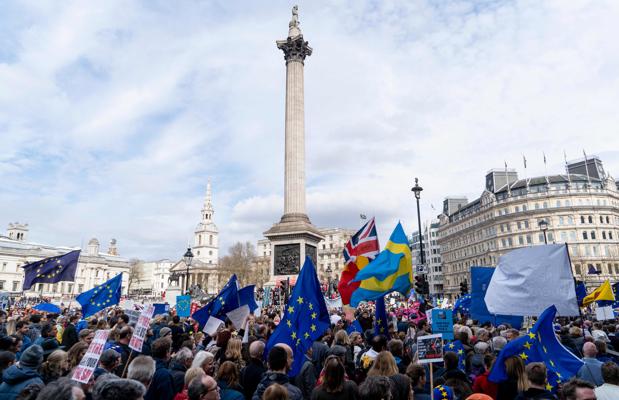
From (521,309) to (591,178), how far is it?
91.4 m

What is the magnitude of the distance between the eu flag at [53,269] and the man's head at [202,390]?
13977 millimetres

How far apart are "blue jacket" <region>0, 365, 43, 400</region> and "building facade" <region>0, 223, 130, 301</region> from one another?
347ft

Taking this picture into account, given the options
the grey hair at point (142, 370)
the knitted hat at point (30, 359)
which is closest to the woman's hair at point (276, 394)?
the grey hair at point (142, 370)

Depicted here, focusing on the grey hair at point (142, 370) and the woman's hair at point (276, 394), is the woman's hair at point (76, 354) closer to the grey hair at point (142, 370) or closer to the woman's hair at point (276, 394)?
the grey hair at point (142, 370)

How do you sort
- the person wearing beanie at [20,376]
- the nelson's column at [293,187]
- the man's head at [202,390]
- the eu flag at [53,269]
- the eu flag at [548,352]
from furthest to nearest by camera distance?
the nelson's column at [293,187] → the eu flag at [53,269] → the eu flag at [548,352] → the person wearing beanie at [20,376] → the man's head at [202,390]

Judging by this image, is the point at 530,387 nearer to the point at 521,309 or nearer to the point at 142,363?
the point at 521,309

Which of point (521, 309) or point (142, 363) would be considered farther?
point (521, 309)

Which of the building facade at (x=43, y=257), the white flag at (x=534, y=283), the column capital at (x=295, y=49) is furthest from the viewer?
the building facade at (x=43, y=257)

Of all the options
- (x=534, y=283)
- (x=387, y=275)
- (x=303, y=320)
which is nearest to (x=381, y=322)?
(x=387, y=275)

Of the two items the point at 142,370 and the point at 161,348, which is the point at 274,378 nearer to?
the point at 142,370

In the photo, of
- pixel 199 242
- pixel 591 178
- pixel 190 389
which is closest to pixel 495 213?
pixel 591 178

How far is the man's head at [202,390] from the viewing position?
450cm

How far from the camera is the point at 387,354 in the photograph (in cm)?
559

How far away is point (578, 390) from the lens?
4.34m
